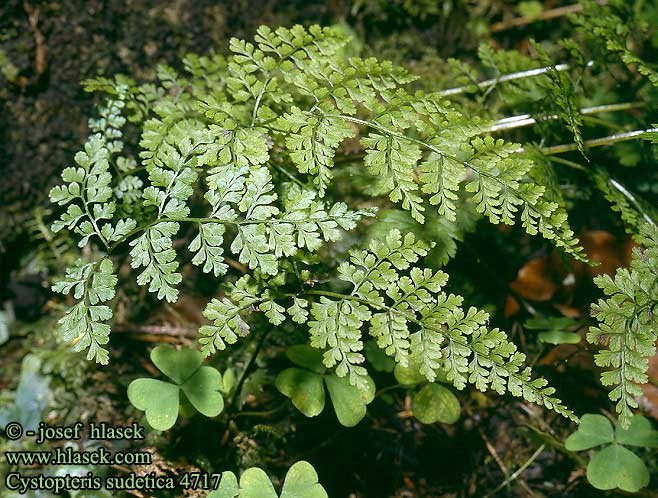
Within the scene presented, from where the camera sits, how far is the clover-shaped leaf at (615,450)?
2316 mm

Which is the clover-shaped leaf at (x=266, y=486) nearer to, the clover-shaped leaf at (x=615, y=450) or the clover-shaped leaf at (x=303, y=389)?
the clover-shaped leaf at (x=303, y=389)

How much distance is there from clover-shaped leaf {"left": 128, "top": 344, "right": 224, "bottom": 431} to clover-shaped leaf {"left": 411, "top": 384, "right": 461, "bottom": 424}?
0.77m

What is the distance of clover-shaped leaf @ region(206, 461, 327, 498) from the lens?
2109mm

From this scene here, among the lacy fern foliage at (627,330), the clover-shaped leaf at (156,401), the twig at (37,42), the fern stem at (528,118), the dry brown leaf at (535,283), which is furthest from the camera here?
the dry brown leaf at (535,283)

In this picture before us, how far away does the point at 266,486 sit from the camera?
2131mm

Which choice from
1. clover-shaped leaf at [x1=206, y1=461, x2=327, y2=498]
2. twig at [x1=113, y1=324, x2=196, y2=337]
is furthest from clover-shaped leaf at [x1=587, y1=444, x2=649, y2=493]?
twig at [x1=113, y1=324, x2=196, y2=337]

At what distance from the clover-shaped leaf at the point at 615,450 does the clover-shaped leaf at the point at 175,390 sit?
4.66ft

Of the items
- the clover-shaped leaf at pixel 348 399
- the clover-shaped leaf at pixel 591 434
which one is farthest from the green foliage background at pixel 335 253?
the clover-shaped leaf at pixel 591 434

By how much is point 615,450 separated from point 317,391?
1.19 meters

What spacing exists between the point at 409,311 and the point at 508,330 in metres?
1.15

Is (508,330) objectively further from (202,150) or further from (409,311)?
(202,150)

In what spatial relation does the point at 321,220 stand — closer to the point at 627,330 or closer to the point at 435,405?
the point at 435,405

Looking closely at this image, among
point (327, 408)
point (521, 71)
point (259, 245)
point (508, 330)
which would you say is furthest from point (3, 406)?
point (521, 71)

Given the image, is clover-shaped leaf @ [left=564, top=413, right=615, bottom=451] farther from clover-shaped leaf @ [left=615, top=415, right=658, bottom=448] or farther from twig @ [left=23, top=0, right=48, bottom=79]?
twig @ [left=23, top=0, right=48, bottom=79]
